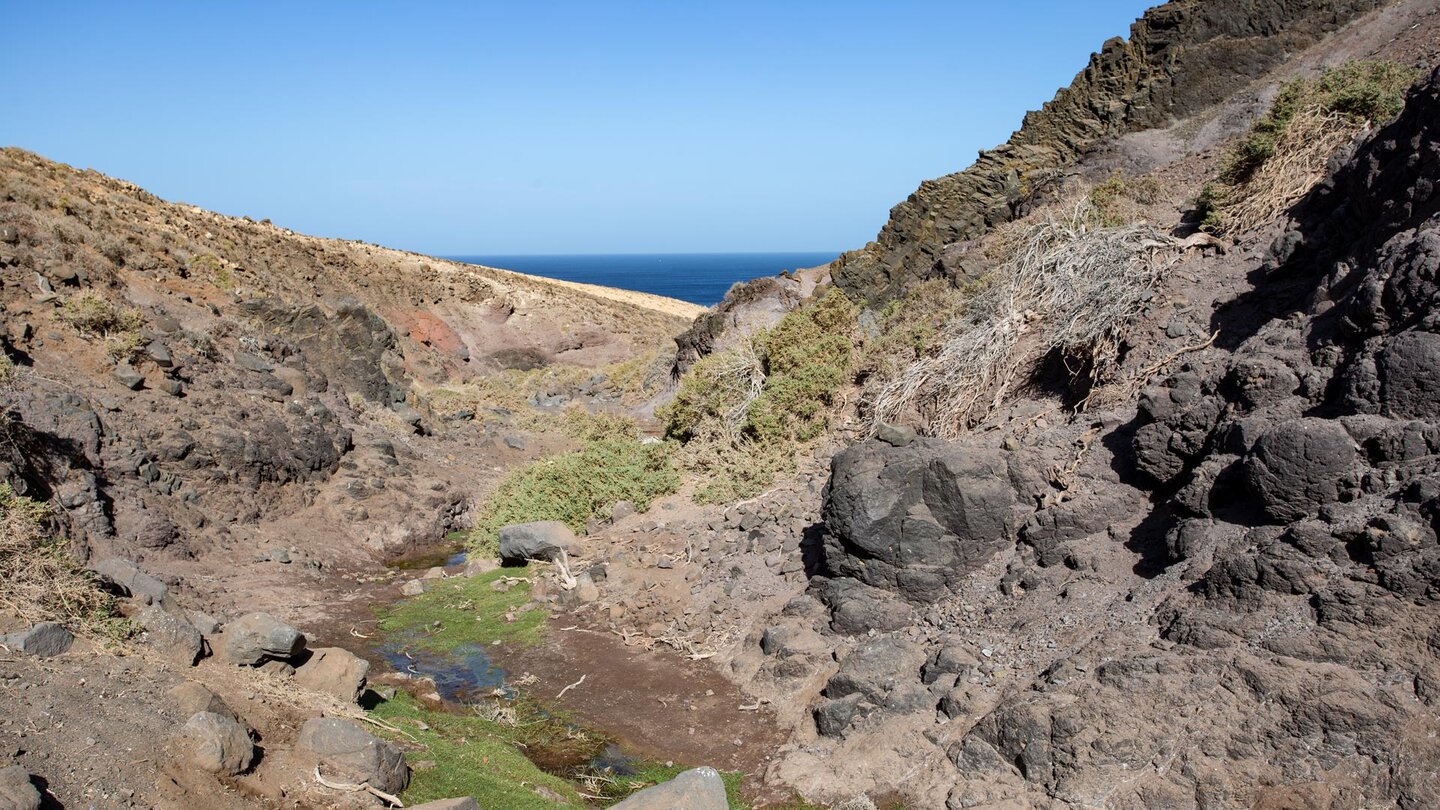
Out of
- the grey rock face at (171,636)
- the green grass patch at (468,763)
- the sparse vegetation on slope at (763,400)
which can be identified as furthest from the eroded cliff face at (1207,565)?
the grey rock face at (171,636)

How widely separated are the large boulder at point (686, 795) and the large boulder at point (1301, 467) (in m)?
4.13

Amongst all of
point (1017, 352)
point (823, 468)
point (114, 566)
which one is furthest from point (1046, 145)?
point (114, 566)

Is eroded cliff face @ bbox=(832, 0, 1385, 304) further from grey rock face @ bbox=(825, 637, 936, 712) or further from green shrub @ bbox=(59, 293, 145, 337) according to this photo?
green shrub @ bbox=(59, 293, 145, 337)

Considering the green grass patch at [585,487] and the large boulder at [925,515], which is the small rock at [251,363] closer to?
the green grass patch at [585,487]

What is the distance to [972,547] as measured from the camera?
316 inches

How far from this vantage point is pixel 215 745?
5.65m

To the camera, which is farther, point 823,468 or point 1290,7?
point 1290,7

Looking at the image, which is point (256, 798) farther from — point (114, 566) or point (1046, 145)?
point (1046, 145)

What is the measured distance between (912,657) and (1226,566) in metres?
2.49

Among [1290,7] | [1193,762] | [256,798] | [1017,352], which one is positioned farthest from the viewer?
[1290,7]

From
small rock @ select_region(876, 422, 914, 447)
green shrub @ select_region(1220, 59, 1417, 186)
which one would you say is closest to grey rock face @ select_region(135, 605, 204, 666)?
small rock @ select_region(876, 422, 914, 447)

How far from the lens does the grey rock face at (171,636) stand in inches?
280

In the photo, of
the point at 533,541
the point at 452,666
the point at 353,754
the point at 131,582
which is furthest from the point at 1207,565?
the point at 131,582

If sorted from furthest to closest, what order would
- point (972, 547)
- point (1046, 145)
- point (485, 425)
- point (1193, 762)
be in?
point (485, 425) < point (1046, 145) < point (972, 547) < point (1193, 762)
